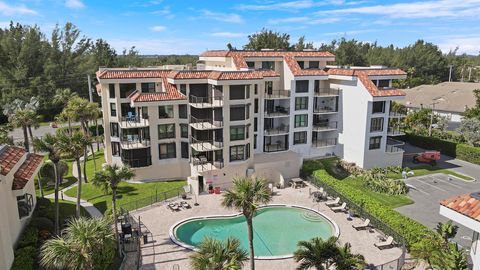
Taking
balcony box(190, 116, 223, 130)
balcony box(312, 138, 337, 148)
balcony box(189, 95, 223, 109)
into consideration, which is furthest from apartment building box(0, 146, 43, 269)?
balcony box(312, 138, 337, 148)

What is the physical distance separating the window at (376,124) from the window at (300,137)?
8836mm

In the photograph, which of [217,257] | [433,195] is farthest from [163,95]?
[433,195]

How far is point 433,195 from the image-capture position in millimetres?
39812

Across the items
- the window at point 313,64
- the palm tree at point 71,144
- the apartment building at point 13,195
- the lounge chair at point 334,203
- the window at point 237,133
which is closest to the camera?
the apartment building at point 13,195

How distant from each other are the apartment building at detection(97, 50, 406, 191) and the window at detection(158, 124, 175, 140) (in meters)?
0.12

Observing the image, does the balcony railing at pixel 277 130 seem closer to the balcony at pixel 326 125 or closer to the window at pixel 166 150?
the balcony at pixel 326 125

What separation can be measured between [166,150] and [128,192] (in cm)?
667

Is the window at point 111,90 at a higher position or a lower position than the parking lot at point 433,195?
higher

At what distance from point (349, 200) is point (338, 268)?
18231 mm

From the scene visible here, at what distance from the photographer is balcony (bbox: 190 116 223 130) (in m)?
40.1

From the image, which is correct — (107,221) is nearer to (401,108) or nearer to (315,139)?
(315,139)

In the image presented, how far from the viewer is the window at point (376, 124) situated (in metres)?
47.0

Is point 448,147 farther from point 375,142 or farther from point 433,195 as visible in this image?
point 433,195

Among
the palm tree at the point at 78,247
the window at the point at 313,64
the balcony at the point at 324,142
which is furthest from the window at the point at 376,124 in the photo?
the palm tree at the point at 78,247
